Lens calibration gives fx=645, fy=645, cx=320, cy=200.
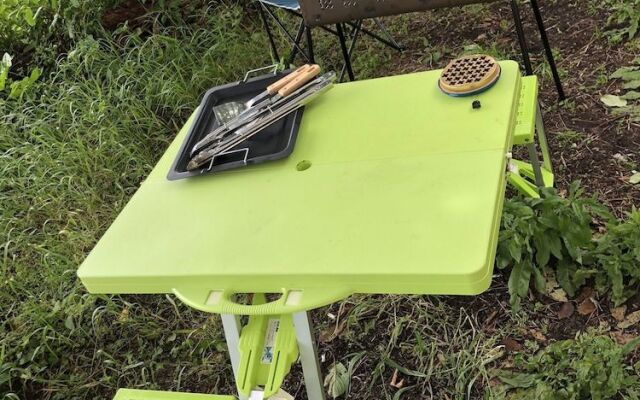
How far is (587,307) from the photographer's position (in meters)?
1.97

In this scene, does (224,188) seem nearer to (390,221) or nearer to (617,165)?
(390,221)

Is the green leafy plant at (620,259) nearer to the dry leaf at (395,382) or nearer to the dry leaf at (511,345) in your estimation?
the dry leaf at (511,345)

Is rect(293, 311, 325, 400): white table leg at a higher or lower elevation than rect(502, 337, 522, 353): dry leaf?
higher

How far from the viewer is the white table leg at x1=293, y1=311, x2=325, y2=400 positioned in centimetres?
139

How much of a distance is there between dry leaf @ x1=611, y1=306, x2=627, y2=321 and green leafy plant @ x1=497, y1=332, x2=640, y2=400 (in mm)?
98

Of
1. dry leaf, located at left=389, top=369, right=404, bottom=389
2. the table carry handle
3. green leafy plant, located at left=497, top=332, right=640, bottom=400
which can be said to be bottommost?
dry leaf, located at left=389, top=369, right=404, bottom=389

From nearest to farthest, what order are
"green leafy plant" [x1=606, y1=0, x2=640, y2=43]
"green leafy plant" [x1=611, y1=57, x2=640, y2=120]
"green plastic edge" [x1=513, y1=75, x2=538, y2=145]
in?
"green plastic edge" [x1=513, y1=75, x2=538, y2=145]
"green leafy plant" [x1=611, y1=57, x2=640, y2=120]
"green leafy plant" [x1=606, y1=0, x2=640, y2=43]

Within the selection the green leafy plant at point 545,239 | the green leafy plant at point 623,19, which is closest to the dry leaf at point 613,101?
the green leafy plant at point 623,19

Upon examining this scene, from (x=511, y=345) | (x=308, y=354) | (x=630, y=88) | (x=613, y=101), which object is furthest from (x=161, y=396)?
(x=630, y=88)

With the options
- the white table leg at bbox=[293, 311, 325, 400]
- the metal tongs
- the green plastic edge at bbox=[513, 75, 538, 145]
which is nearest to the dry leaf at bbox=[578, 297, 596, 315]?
the green plastic edge at bbox=[513, 75, 538, 145]

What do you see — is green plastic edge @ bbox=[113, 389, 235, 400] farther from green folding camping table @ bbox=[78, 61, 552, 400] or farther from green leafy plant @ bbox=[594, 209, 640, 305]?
green leafy plant @ bbox=[594, 209, 640, 305]

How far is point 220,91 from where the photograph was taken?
6.23 feet

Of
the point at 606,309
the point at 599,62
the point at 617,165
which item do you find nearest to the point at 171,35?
the point at 599,62

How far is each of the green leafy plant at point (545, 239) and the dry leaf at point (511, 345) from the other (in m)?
0.10
